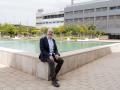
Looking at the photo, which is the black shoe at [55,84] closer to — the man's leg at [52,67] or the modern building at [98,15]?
the man's leg at [52,67]

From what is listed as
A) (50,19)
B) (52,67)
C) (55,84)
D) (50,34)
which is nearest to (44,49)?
(50,34)

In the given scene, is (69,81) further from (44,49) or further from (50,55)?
(44,49)

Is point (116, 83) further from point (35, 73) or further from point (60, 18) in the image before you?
point (60, 18)

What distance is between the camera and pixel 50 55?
5.61 meters

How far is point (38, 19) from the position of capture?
90250 millimetres

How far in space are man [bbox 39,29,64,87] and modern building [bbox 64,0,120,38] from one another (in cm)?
5936

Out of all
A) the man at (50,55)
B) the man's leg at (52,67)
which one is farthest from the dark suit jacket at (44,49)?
the man's leg at (52,67)

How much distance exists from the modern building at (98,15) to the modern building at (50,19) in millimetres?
4410

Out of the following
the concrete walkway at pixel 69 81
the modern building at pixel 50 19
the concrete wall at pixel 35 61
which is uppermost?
the modern building at pixel 50 19

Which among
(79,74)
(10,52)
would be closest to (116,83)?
(79,74)

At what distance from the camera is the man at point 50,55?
5.44 meters

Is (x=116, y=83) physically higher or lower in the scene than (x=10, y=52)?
lower

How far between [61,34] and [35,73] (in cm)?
5192

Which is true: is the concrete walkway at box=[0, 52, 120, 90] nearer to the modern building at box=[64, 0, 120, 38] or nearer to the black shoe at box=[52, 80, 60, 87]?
the black shoe at box=[52, 80, 60, 87]
